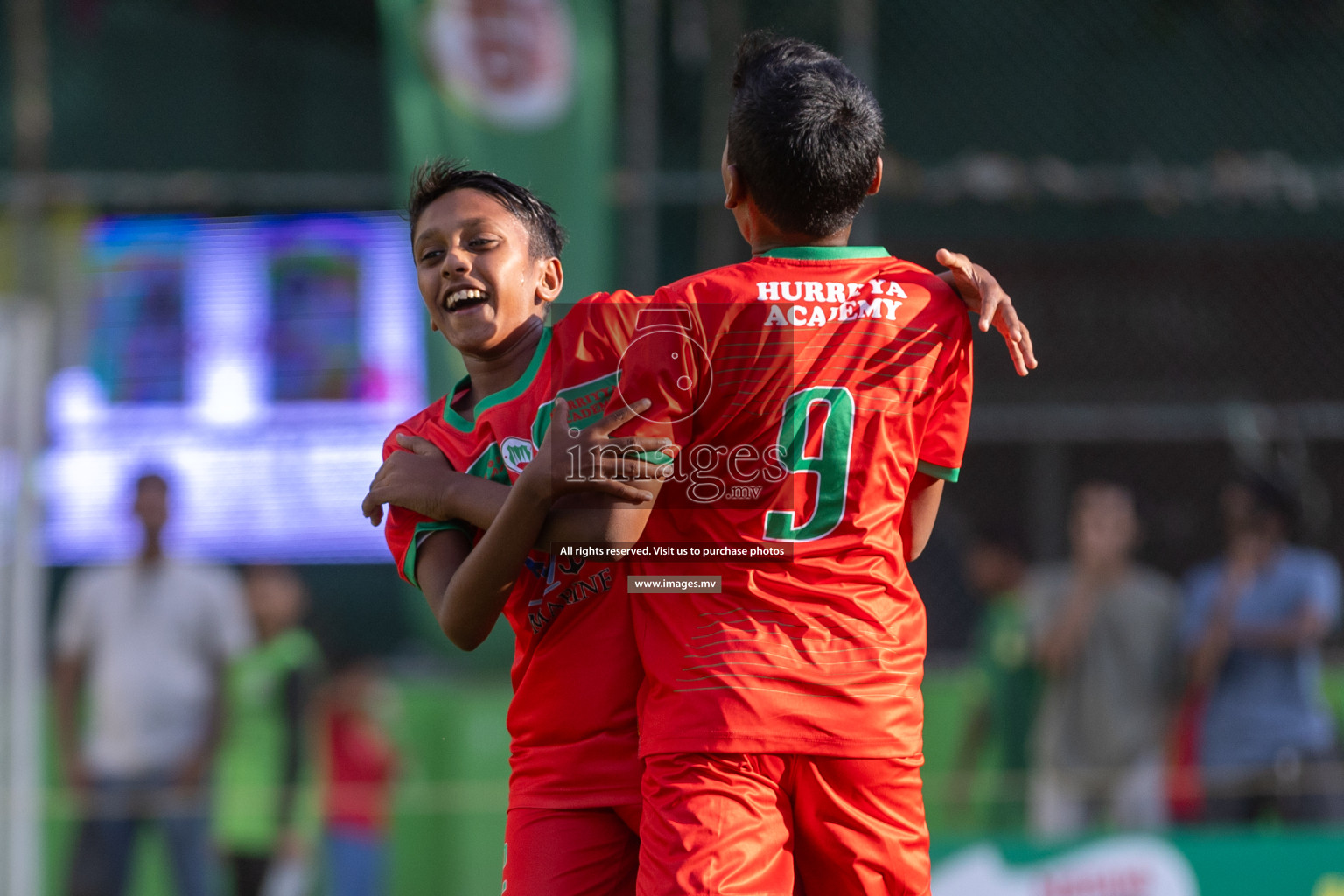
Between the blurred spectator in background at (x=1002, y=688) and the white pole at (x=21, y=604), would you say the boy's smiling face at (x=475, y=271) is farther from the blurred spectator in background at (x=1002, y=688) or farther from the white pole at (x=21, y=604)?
the blurred spectator in background at (x=1002, y=688)

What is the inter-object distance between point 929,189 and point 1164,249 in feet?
10.7

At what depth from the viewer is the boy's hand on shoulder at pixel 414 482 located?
2.07m

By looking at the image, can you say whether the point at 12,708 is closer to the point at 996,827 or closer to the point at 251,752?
the point at 251,752

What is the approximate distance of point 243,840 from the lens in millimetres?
5215

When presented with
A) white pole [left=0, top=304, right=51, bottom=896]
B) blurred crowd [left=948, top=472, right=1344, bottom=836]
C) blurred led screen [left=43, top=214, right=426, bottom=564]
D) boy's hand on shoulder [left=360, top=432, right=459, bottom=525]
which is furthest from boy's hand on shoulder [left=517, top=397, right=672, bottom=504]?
blurred led screen [left=43, top=214, right=426, bottom=564]

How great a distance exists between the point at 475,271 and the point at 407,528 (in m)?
0.44

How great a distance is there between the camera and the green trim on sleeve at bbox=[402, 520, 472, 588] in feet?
6.90

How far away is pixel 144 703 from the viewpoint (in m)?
5.26

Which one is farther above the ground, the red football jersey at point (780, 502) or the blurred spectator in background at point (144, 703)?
the red football jersey at point (780, 502)

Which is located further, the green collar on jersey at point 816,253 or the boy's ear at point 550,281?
the boy's ear at point 550,281

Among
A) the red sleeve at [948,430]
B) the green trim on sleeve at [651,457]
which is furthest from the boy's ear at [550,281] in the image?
the red sleeve at [948,430]

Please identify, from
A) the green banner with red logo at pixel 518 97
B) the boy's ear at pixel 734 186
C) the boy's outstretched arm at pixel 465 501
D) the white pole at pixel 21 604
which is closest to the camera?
the boy's outstretched arm at pixel 465 501

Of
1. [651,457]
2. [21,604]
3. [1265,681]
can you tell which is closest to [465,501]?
[651,457]

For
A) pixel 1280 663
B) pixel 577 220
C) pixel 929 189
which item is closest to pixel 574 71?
pixel 577 220
